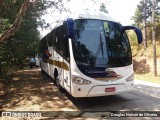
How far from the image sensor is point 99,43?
8.07 metres

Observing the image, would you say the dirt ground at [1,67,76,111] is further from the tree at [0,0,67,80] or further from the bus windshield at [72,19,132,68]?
the tree at [0,0,67,80]

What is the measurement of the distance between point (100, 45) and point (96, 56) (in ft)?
1.52

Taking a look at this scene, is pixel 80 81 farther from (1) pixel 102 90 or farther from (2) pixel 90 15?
(2) pixel 90 15

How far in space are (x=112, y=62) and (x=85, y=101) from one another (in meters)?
2.13

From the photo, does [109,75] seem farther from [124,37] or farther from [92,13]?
[92,13]

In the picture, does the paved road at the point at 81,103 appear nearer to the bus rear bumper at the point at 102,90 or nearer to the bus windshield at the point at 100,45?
the bus rear bumper at the point at 102,90

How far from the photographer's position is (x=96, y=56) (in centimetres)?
784

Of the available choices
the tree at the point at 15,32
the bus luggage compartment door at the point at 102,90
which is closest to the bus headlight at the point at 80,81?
the bus luggage compartment door at the point at 102,90

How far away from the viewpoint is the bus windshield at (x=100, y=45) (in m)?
7.84

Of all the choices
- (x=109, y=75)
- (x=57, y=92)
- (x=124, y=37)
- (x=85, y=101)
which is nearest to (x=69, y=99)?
(x=85, y=101)

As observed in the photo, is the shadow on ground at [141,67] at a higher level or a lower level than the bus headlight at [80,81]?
lower

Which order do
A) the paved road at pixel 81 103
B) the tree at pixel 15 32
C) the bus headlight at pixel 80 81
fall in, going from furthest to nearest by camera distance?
1. the tree at pixel 15 32
2. the paved road at pixel 81 103
3. the bus headlight at pixel 80 81

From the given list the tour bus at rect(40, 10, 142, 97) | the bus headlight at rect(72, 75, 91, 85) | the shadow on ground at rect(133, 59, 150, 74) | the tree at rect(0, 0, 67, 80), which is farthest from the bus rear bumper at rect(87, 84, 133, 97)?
the shadow on ground at rect(133, 59, 150, 74)

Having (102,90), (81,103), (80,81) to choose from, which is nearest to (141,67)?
(81,103)
